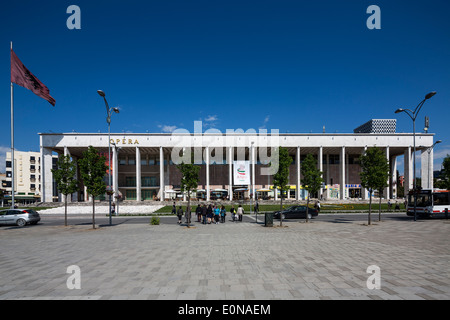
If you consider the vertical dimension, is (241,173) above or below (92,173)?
below

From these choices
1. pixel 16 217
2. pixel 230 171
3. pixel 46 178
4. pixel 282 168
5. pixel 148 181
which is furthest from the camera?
pixel 148 181

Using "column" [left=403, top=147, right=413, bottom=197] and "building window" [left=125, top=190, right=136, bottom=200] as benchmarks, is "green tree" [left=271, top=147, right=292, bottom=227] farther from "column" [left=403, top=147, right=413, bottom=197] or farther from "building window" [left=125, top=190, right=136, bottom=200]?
"column" [left=403, top=147, right=413, bottom=197]

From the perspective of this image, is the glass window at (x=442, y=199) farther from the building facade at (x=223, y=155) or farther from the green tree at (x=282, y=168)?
the building facade at (x=223, y=155)

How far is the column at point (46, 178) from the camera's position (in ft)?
156

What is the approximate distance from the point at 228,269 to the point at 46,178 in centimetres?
5740

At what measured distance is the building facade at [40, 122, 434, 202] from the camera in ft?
164

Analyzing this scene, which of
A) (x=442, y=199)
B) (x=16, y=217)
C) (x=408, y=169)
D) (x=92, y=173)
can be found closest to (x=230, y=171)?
(x=442, y=199)

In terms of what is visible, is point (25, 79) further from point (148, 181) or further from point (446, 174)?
point (148, 181)

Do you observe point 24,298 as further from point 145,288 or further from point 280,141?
point 280,141

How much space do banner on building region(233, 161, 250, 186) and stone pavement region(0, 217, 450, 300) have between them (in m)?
34.1

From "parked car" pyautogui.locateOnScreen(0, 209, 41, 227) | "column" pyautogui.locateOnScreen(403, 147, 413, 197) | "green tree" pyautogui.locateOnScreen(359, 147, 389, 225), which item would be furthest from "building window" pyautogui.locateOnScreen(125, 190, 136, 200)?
"column" pyautogui.locateOnScreen(403, 147, 413, 197)

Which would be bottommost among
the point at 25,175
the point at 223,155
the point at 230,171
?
the point at 25,175

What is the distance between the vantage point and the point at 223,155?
185 ft
